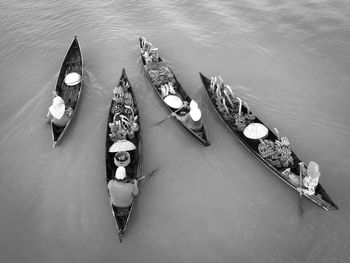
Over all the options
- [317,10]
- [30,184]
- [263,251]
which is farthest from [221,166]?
[317,10]

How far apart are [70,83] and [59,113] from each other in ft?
7.10

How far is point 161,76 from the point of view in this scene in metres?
10.8

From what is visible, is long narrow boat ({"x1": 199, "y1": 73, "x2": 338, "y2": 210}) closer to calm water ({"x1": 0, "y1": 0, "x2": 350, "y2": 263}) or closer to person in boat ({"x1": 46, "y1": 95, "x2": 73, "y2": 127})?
calm water ({"x1": 0, "y1": 0, "x2": 350, "y2": 263})

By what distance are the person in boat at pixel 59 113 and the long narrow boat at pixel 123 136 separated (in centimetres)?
140

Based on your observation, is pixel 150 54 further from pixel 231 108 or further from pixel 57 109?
pixel 57 109

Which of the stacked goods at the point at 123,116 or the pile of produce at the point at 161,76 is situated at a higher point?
the pile of produce at the point at 161,76

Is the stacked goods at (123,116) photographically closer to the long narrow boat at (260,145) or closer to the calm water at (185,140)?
the calm water at (185,140)

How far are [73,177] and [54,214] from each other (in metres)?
1.18

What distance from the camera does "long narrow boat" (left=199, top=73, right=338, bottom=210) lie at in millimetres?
6973

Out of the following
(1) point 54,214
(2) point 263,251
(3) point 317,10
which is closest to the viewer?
(2) point 263,251

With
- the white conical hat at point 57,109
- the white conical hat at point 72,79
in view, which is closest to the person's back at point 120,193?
the white conical hat at point 57,109

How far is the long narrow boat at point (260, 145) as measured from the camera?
22.9 ft

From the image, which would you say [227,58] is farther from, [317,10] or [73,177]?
[73,177]

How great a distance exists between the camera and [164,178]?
26.8 feet
